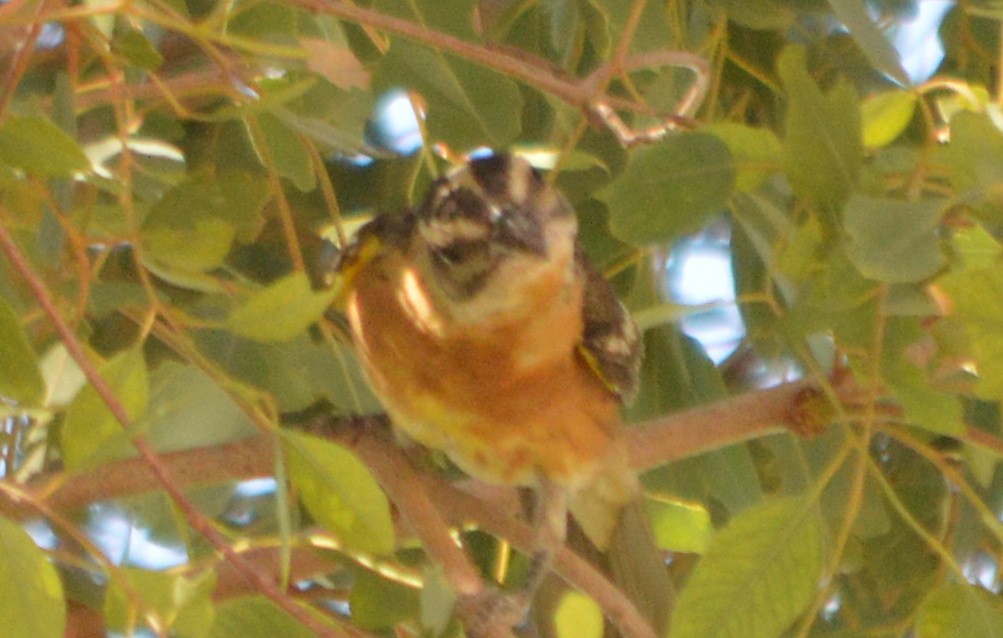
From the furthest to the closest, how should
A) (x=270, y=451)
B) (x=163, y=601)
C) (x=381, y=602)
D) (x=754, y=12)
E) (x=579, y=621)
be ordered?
(x=754, y=12) → (x=381, y=602) → (x=270, y=451) → (x=579, y=621) → (x=163, y=601)

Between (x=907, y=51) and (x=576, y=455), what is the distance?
0.71m

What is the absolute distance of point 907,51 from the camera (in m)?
1.68

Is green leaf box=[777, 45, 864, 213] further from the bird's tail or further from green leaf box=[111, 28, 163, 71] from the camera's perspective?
the bird's tail

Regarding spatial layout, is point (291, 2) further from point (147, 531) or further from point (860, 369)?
point (147, 531)

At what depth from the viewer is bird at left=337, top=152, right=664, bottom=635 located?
1.32 metres

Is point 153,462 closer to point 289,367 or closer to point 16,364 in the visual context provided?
point 16,364

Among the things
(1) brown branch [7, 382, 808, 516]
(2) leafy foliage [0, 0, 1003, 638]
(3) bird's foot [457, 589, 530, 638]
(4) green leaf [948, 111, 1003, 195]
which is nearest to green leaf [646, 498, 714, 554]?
(2) leafy foliage [0, 0, 1003, 638]

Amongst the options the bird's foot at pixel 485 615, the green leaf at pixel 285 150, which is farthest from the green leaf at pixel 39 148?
the bird's foot at pixel 485 615

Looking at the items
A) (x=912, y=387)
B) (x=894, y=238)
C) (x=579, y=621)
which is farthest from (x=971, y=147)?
(x=579, y=621)

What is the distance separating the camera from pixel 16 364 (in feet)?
2.81

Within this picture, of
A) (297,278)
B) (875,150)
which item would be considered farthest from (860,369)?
(297,278)

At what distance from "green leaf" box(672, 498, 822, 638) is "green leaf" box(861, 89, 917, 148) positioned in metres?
0.31

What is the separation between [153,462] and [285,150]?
0.40m

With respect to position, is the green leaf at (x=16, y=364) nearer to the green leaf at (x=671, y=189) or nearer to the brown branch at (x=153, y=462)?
the brown branch at (x=153, y=462)
